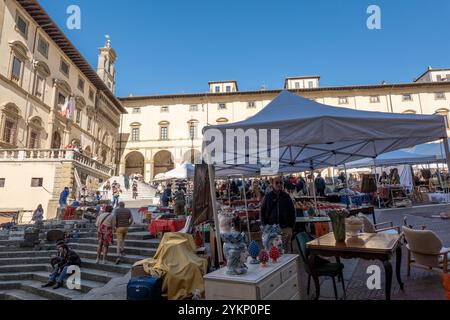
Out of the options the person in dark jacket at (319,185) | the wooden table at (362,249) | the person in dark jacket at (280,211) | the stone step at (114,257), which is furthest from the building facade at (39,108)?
the wooden table at (362,249)

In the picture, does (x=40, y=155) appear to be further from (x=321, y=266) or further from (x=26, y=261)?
(x=321, y=266)

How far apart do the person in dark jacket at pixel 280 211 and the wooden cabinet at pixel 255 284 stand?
1.83 meters

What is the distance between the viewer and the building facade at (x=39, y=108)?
18500mm

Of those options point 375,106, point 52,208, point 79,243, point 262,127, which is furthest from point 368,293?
point 375,106

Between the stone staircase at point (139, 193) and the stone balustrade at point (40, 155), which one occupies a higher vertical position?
the stone balustrade at point (40, 155)

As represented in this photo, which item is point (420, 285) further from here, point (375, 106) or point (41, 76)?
point (375, 106)

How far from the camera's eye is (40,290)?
23.6ft

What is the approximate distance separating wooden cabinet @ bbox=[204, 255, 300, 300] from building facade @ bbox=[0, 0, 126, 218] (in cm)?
2001

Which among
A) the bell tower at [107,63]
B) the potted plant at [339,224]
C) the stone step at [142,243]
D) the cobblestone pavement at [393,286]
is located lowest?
the cobblestone pavement at [393,286]

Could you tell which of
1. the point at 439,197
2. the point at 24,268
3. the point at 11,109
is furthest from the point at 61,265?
the point at 11,109

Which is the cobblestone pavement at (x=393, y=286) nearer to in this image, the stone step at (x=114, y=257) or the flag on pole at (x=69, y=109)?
the stone step at (x=114, y=257)

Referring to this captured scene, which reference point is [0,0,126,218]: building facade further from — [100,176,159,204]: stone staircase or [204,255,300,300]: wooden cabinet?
[204,255,300,300]: wooden cabinet

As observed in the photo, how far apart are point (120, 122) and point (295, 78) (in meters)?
27.8

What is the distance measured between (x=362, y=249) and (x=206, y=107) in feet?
121
